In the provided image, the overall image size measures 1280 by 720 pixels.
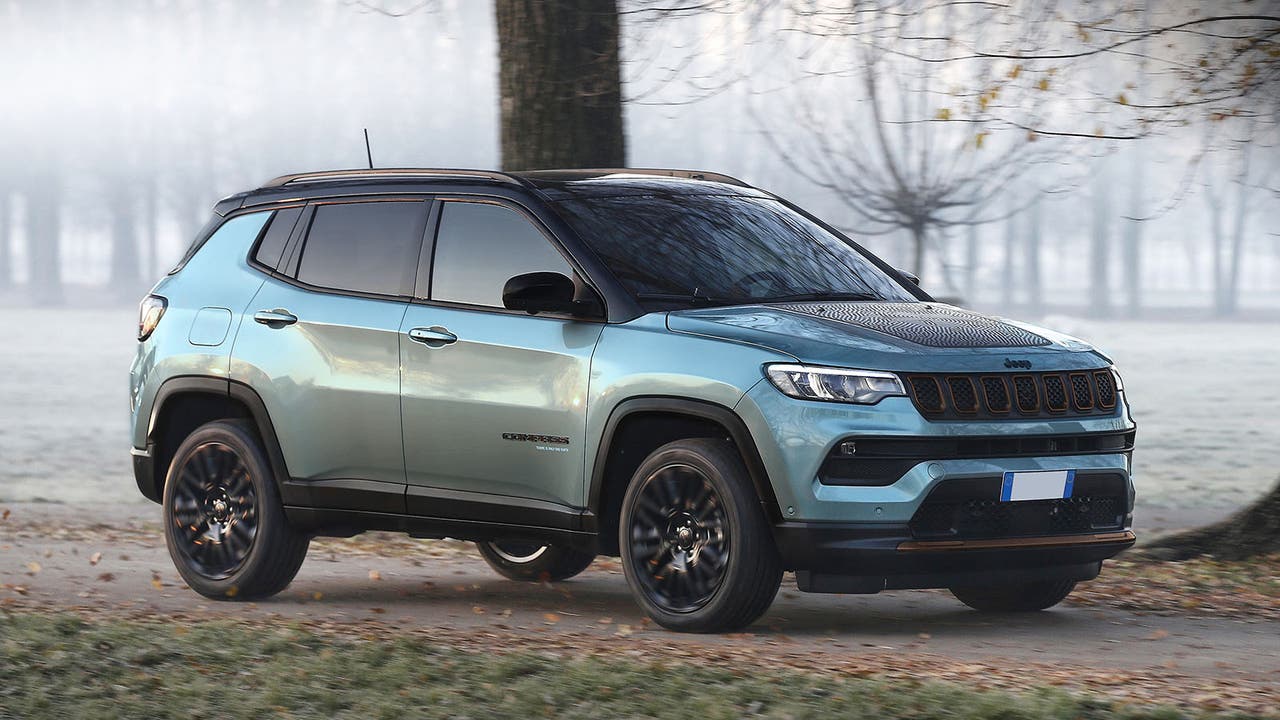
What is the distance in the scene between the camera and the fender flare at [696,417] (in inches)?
284

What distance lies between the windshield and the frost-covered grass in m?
10.8

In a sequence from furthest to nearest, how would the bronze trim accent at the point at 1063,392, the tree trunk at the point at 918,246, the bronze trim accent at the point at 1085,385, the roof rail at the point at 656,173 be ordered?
the tree trunk at the point at 918,246
the roof rail at the point at 656,173
the bronze trim accent at the point at 1085,385
the bronze trim accent at the point at 1063,392

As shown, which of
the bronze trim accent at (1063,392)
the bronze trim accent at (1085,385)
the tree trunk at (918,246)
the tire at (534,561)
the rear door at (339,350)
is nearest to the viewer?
the bronze trim accent at (1063,392)

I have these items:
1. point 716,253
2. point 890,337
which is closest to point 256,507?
point 716,253

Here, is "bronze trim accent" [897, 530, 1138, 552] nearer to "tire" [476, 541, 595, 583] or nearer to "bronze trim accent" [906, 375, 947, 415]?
"bronze trim accent" [906, 375, 947, 415]

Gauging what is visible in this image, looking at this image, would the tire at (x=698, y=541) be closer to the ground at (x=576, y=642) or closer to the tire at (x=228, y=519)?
the ground at (x=576, y=642)

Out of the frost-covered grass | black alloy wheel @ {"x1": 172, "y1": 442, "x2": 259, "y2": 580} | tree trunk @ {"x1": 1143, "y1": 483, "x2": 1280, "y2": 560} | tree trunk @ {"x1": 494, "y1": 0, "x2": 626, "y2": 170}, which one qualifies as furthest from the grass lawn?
the frost-covered grass

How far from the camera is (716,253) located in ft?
27.1

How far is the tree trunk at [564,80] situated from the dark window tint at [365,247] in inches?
120

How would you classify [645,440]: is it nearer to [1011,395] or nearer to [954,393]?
[954,393]

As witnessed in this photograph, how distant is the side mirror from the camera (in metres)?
7.66

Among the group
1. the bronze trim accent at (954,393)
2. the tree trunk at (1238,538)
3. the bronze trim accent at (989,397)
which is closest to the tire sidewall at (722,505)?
the bronze trim accent at (954,393)

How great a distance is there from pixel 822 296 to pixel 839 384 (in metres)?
1.19

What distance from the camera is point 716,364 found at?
7.30m
